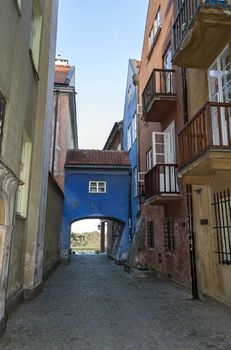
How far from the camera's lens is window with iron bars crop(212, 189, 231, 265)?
7473 mm

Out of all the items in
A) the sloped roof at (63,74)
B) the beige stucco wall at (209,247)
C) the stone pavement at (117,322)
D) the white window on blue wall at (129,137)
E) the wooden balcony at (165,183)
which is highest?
the sloped roof at (63,74)

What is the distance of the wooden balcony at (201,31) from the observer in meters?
6.92

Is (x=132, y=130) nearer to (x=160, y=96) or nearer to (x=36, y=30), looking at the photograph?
(x=160, y=96)

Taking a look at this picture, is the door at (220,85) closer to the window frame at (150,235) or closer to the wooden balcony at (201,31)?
the wooden balcony at (201,31)

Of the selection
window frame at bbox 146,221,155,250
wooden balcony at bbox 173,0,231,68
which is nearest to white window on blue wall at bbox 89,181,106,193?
window frame at bbox 146,221,155,250

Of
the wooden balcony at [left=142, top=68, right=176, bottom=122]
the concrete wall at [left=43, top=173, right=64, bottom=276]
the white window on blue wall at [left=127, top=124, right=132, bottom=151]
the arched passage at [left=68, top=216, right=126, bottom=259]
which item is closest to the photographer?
the wooden balcony at [left=142, top=68, right=176, bottom=122]

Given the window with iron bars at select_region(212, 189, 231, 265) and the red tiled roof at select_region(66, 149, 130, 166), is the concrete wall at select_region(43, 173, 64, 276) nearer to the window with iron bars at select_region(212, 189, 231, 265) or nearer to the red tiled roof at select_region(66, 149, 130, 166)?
the red tiled roof at select_region(66, 149, 130, 166)

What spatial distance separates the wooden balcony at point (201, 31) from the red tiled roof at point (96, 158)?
12.4 m

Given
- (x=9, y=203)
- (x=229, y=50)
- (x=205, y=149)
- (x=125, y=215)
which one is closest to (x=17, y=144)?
(x=9, y=203)

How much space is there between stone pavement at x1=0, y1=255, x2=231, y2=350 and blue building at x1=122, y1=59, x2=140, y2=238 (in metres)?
9.54

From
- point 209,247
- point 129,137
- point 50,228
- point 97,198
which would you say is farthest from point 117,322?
point 129,137

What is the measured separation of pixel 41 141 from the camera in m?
9.34

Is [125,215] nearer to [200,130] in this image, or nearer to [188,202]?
[188,202]

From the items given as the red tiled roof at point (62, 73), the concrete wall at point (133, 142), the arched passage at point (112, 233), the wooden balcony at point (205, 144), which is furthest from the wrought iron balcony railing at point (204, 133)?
the red tiled roof at point (62, 73)
